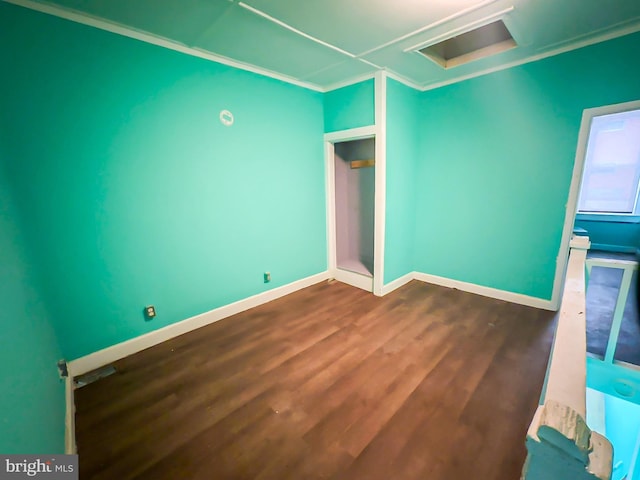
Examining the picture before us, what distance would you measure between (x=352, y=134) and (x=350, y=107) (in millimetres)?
343

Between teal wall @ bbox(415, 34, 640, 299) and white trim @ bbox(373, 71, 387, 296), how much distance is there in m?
0.94

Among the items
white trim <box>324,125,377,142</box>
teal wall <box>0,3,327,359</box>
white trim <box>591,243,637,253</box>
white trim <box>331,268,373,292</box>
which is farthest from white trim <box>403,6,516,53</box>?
white trim <box>591,243,637,253</box>

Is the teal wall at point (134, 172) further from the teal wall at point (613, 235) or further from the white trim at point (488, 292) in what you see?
the teal wall at point (613, 235)

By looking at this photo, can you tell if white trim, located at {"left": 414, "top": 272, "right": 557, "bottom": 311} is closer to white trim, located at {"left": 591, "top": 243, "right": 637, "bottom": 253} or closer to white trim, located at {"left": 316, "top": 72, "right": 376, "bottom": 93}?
white trim, located at {"left": 316, "top": 72, "right": 376, "bottom": 93}

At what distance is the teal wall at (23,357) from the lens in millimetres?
1025

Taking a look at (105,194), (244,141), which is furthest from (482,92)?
(105,194)

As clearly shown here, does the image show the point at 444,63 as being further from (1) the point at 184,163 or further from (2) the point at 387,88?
(1) the point at 184,163

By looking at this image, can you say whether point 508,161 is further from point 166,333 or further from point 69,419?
point 69,419

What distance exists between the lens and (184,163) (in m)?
2.52

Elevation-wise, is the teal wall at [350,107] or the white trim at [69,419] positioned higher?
the teal wall at [350,107]

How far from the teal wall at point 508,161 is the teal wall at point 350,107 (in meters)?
1.00

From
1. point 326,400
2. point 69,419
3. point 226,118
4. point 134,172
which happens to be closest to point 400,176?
point 226,118

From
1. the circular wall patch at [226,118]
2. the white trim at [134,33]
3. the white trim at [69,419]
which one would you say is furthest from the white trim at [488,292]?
the white trim at [69,419]

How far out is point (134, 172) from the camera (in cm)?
226
